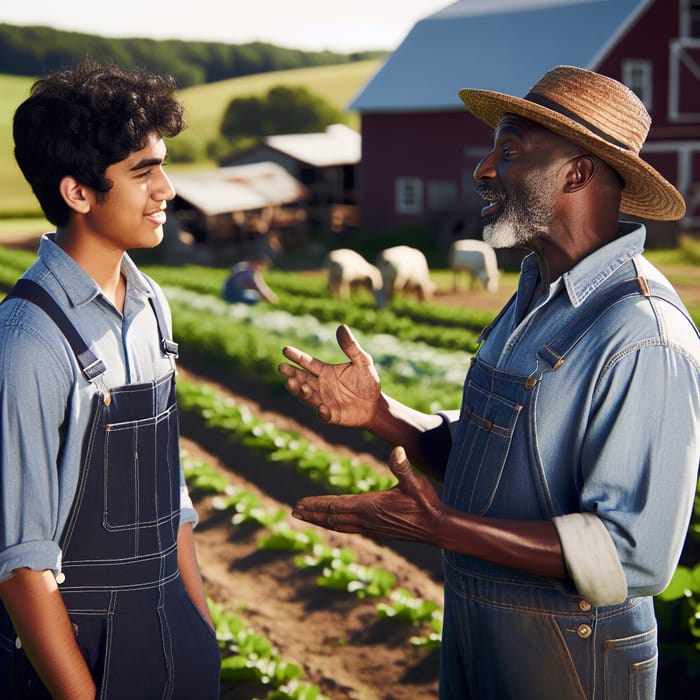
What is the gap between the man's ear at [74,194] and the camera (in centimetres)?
259

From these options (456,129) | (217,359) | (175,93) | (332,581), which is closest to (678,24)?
(456,129)

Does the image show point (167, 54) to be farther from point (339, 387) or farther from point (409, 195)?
point (339, 387)

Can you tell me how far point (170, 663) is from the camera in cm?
268

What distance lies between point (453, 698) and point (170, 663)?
803 millimetres

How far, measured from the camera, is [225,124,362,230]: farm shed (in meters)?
29.4

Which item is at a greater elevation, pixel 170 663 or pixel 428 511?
pixel 428 511

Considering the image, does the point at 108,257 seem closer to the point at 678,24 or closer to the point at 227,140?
the point at 678,24

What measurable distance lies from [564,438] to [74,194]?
4.61ft

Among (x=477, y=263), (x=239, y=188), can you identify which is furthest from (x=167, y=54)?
(x=477, y=263)

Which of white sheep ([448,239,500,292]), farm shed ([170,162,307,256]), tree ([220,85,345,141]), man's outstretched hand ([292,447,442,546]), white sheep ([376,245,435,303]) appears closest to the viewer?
man's outstretched hand ([292,447,442,546])

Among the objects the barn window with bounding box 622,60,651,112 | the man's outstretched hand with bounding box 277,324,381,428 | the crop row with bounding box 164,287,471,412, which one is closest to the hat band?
the man's outstretched hand with bounding box 277,324,381,428

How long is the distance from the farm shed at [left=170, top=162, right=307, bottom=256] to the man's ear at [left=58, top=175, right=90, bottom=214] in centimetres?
2318

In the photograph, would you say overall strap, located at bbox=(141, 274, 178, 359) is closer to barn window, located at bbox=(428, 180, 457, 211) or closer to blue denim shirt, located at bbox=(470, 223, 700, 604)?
blue denim shirt, located at bbox=(470, 223, 700, 604)

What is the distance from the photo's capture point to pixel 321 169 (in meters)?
30.2
